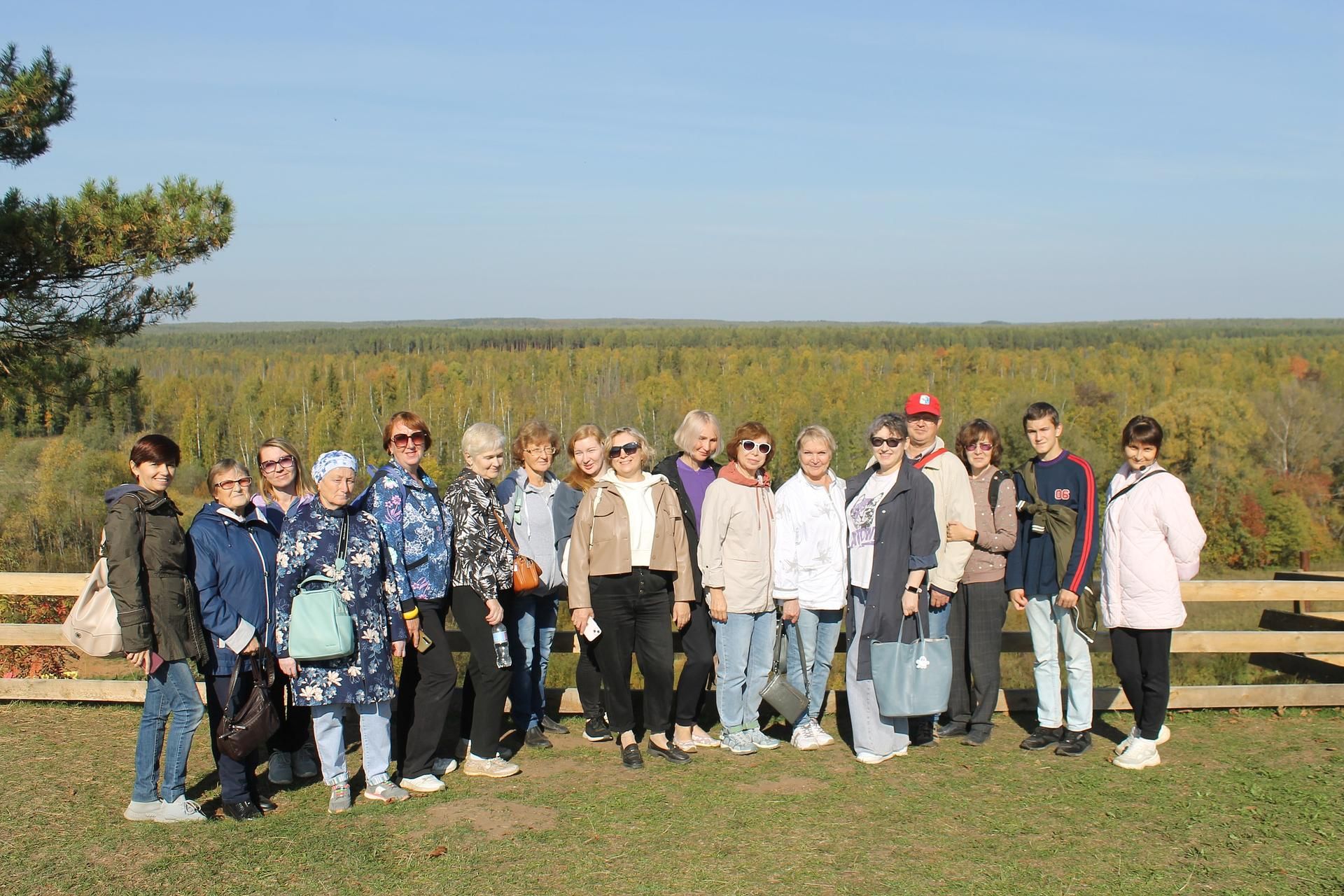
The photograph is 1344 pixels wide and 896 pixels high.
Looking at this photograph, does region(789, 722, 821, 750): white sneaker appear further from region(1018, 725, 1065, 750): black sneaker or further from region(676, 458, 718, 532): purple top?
region(676, 458, 718, 532): purple top

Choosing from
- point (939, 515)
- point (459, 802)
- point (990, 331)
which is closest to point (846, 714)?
point (939, 515)

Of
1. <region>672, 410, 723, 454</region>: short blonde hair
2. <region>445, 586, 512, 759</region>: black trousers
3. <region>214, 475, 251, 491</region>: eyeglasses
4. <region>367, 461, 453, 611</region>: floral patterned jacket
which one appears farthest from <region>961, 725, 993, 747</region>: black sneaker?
<region>214, 475, 251, 491</region>: eyeglasses

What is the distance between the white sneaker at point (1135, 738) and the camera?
593cm

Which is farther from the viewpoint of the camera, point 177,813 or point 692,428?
point 692,428

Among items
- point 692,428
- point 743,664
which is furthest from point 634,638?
point 692,428

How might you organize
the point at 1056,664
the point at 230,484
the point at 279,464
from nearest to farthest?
the point at 230,484 < the point at 279,464 < the point at 1056,664

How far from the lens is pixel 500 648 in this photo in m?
5.73

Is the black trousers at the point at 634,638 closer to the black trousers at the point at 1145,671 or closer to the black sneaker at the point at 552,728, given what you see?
the black sneaker at the point at 552,728

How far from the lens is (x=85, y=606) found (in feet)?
16.6

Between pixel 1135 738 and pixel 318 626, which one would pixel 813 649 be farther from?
pixel 318 626

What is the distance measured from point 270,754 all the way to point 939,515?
4033 millimetres

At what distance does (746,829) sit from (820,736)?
138cm

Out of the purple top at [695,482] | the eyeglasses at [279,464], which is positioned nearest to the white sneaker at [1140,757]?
the purple top at [695,482]

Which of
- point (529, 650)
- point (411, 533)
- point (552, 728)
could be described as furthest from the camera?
point (552, 728)
